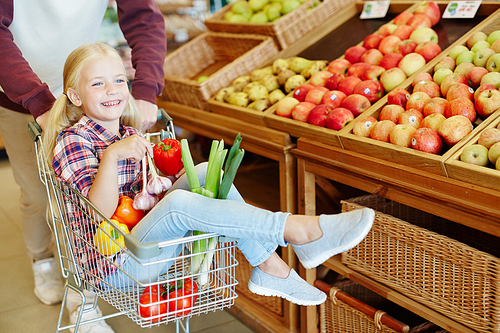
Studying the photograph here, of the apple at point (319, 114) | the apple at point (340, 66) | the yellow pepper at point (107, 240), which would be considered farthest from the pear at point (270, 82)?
the yellow pepper at point (107, 240)

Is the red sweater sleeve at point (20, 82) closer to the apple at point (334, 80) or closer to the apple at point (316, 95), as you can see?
the apple at point (316, 95)

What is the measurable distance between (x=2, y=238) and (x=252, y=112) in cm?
222

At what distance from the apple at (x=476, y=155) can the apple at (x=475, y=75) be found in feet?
1.41

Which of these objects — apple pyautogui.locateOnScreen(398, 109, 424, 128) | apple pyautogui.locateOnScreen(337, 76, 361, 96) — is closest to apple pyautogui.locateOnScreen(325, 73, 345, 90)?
apple pyautogui.locateOnScreen(337, 76, 361, 96)

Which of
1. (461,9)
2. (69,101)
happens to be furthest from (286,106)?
(461,9)

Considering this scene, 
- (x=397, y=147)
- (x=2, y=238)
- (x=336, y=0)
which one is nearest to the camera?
(x=397, y=147)

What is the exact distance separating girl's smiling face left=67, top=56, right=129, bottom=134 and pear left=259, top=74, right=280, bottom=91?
920mm

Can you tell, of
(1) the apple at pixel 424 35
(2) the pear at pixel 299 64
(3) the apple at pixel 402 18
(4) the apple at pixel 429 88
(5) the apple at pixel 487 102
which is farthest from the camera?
(2) the pear at pixel 299 64

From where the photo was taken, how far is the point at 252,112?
2.11 metres

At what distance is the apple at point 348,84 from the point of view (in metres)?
1.99

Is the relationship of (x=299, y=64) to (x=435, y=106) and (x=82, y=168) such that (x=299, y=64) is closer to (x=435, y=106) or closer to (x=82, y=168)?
(x=435, y=106)

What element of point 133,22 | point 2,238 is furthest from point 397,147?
point 2,238

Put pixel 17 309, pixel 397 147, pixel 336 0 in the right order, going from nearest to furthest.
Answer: pixel 397 147 → pixel 17 309 → pixel 336 0

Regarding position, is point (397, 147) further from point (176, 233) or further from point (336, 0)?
point (336, 0)
